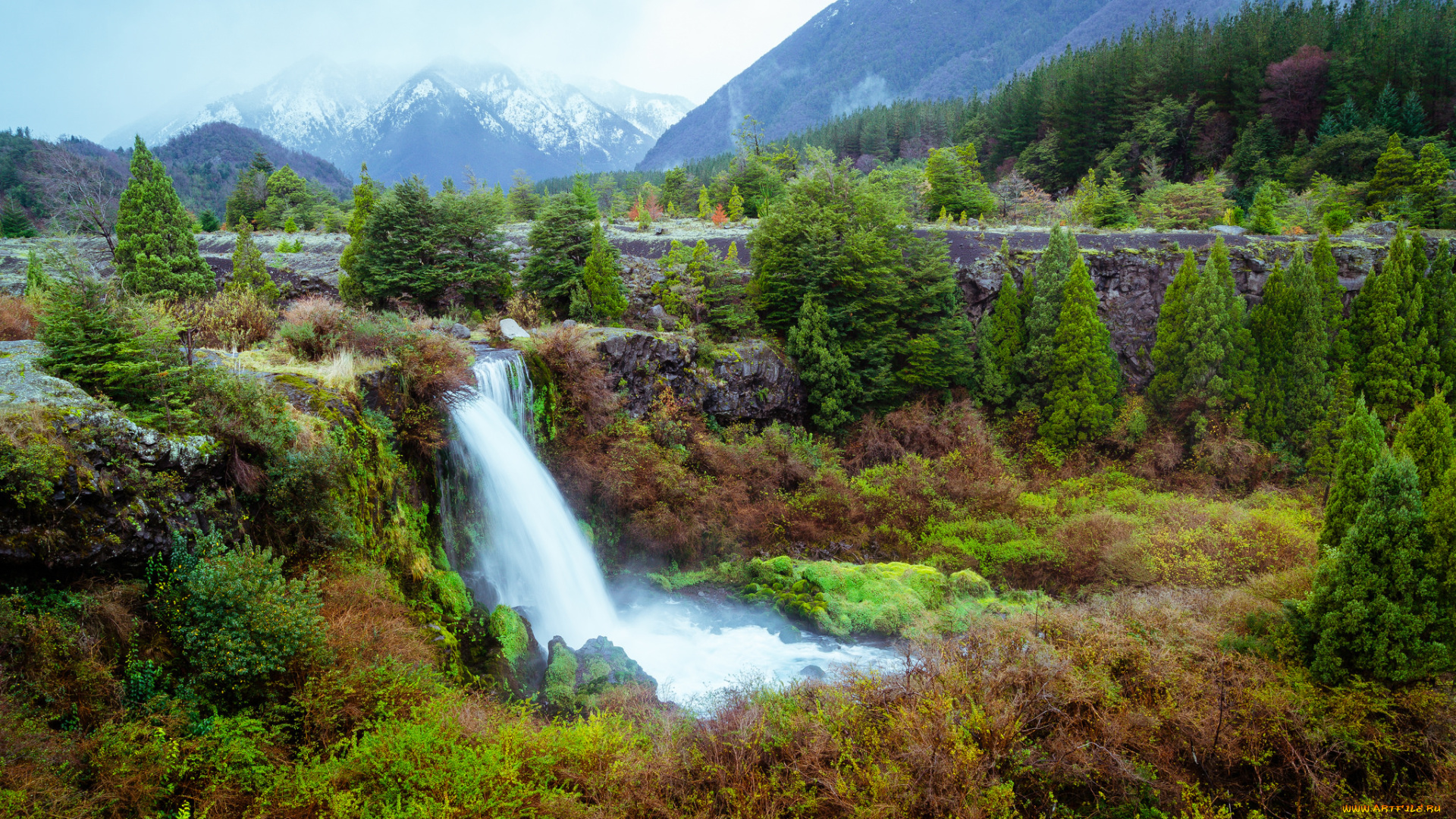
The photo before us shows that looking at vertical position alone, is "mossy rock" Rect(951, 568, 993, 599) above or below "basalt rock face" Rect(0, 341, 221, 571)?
below

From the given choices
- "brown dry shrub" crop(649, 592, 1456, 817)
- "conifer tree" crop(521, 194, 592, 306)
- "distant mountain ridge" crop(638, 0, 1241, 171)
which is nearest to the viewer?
"brown dry shrub" crop(649, 592, 1456, 817)

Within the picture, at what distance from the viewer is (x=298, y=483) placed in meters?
7.10

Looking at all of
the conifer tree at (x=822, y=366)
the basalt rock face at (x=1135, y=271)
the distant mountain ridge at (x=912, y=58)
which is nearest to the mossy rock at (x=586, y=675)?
the conifer tree at (x=822, y=366)

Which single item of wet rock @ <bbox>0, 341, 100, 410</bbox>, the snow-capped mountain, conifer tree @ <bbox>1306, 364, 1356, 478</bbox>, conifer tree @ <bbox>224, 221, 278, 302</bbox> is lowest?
conifer tree @ <bbox>1306, 364, 1356, 478</bbox>

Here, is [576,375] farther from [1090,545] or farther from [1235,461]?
[1235,461]

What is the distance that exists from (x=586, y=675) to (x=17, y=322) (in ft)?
34.0

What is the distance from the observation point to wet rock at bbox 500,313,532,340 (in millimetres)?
16328

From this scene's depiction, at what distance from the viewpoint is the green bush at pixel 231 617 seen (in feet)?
17.6

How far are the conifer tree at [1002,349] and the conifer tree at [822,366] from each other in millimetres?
5429

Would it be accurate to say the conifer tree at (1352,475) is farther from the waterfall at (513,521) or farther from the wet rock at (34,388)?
the wet rock at (34,388)

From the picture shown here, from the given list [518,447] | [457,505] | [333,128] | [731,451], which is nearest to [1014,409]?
[731,451]

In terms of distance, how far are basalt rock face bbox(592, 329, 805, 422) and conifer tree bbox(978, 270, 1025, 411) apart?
7157mm

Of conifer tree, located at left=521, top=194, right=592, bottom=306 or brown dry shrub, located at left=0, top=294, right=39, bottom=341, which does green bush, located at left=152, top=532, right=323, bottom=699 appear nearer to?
brown dry shrub, located at left=0, top=294, right=39, bottom=341

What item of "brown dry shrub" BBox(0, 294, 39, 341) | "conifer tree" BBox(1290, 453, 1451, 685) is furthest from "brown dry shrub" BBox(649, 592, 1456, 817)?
"brown dry shrub" BBox(0, 294, 39, 341)
